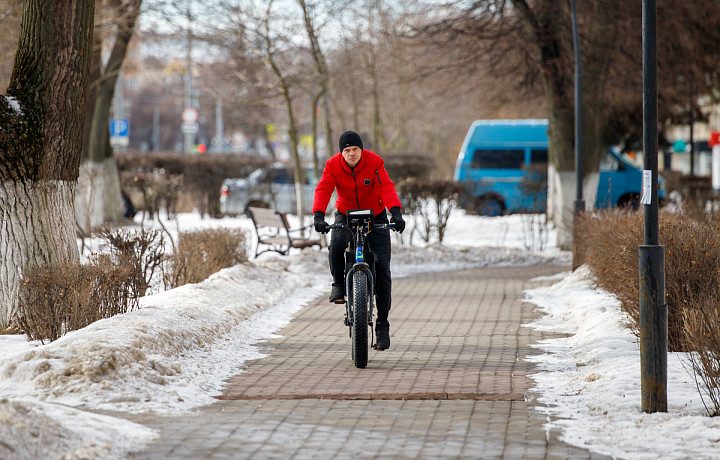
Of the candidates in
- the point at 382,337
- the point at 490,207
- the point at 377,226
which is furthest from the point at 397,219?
the point at 490,207

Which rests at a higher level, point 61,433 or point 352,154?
point 352,154

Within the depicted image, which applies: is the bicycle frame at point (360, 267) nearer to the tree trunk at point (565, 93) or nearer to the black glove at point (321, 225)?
the black glove at point (321, 225)

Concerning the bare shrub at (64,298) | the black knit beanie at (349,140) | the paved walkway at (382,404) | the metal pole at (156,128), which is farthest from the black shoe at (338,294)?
the metal pole at (156,128)

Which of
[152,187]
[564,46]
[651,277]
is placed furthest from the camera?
[152,187]

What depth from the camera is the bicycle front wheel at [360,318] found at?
726 centimetres

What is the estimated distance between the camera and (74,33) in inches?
376

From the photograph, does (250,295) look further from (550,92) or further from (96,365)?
(550,92)

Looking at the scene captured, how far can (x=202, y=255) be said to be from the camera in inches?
Result: 498

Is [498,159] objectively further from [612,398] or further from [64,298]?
[612,398]

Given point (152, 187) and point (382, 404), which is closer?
point (382, 404)

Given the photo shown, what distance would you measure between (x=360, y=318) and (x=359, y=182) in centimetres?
115

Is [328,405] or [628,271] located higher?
[628,271]

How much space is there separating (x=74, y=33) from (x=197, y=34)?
1112cm

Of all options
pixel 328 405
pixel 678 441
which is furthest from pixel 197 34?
pixel 678 441
